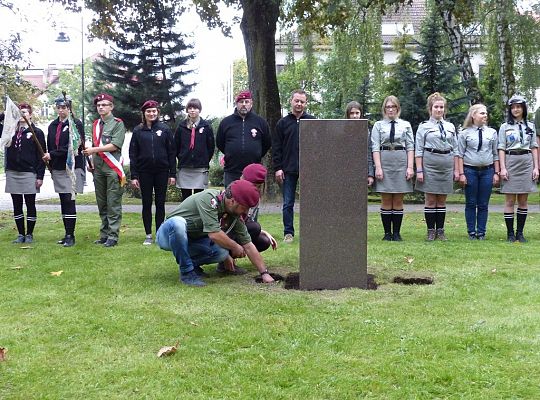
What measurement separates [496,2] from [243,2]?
704cm

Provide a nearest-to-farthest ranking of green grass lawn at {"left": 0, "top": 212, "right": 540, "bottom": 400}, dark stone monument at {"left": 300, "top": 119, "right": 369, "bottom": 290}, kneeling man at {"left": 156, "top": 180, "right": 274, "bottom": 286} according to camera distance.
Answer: green grass lawn at {"left": 0, "top": 212, "right": 540, "bottom": 400}
kneeling man at {"left": 156, "top": 180, "right": 274, "bottom": 286}
dark stone monument at {"left": 300, "top": 119, "right": 369, "bottom": 290}

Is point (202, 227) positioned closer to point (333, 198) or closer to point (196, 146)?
point (333, 198)

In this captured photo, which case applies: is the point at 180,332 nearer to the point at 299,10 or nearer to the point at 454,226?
the point at 454,226

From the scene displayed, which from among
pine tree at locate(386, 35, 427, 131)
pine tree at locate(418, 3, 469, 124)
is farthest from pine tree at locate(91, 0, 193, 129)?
pine tree at locate(418, 3, 469, 124)

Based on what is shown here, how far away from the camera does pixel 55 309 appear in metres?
5.78

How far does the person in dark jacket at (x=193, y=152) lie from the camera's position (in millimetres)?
9711

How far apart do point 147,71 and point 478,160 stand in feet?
56.0

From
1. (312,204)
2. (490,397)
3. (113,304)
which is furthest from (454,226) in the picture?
(490,397)

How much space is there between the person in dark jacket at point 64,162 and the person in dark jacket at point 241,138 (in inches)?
82.1

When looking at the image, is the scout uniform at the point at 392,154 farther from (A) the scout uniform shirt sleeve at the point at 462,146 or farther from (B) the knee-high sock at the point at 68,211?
(B) the knee-high sock at the point at 68,211

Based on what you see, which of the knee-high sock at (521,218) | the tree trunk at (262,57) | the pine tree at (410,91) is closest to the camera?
the knee-high sock at (521,218)

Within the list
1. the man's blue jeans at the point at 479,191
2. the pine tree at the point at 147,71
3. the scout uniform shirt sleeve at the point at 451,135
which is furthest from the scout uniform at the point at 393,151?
the pine tree at the point at 147,71

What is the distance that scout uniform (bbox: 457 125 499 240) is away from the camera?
9.48 metres

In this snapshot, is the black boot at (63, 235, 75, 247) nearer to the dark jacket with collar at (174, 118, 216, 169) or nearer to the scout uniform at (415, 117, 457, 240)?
the dark jacket with collar at (174, 118, 216, 169)
